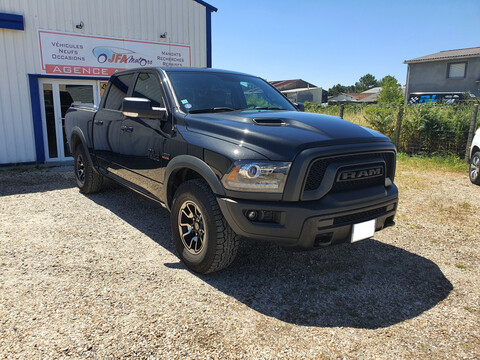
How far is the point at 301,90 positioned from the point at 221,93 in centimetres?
6382

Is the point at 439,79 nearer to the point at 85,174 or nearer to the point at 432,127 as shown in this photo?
the point at 432,127

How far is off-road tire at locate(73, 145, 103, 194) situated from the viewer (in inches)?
226

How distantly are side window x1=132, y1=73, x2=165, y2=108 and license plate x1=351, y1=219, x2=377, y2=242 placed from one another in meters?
2.23

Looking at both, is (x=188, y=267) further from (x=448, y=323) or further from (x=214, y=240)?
(x=448, y=323)

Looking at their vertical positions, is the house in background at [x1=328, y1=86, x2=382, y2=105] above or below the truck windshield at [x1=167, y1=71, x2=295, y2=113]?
above

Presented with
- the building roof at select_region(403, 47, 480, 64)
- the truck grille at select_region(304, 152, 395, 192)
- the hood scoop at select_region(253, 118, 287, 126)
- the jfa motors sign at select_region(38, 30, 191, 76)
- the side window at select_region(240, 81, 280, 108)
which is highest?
the building roof at select_region(403, 47, 480, 64)

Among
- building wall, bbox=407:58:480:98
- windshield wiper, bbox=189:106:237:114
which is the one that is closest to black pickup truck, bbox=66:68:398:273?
windshield wiper, bbox=189:106:237:114

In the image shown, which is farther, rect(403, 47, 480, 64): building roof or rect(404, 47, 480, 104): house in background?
rect(404, 47, 480, 104): house in background

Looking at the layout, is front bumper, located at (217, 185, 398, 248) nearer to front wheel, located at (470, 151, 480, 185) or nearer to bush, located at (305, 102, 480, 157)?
front wheel, located at (470, 151, 480, 185)

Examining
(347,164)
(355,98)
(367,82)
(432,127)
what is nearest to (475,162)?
(432,127)

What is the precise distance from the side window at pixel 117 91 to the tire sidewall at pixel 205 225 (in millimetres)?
1996

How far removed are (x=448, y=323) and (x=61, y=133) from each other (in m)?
9.81

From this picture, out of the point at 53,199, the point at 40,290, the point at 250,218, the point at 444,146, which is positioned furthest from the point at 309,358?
the point at 444,146

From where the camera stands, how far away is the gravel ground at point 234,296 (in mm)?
2340
